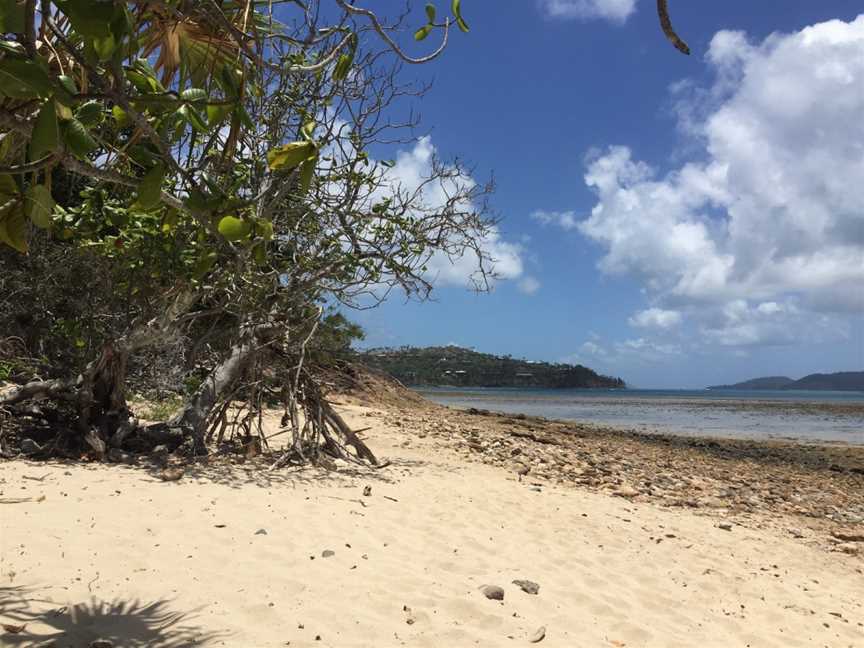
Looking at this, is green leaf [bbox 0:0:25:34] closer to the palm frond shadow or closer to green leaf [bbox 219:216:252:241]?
green leaf [bbox 219:216:252:241]

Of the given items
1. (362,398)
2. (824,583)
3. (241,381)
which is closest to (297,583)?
(824,583)

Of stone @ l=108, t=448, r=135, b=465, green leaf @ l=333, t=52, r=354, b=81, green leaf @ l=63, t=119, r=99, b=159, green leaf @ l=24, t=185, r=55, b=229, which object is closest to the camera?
green leaf @ l=63, t=119, r=99, b=159

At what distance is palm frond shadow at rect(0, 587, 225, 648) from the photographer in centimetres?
296

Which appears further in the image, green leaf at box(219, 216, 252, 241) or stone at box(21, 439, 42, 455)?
stone at box(21, 439, 42, 455)

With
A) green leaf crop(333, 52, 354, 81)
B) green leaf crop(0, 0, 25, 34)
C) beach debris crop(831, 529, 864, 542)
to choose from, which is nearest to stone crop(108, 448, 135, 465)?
green leaf crop(333, 52, 354, 81)

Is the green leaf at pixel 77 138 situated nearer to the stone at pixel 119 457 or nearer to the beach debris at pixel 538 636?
the beach debris at pixel 538 636

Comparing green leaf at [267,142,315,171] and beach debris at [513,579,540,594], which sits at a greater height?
green leaf at [267,142,315,171]

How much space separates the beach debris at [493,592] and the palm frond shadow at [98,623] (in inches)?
62.6

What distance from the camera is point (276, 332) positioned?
8.48 meters

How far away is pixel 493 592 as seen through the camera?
13.3ft

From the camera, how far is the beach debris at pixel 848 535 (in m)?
7.13

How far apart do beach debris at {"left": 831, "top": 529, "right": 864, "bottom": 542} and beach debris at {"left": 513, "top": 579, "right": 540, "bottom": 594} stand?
4659 millimetres

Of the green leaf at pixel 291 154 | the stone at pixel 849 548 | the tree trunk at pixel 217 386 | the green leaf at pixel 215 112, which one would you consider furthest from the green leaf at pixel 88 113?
the stone at pixel 849 548

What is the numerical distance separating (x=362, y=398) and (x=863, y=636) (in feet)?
61.0
